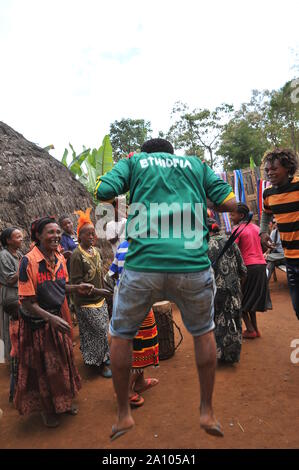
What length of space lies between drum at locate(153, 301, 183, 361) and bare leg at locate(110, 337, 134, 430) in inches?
100

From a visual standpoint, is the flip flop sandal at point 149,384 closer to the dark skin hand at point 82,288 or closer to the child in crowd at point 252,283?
the dark skin hand at point 82,288

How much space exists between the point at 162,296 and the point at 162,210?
1.59ft

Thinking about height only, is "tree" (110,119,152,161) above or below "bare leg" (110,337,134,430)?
above

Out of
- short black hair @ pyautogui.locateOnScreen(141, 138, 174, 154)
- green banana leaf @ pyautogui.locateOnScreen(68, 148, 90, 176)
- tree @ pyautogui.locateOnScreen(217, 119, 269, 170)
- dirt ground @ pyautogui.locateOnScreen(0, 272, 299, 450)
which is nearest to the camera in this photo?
short black hair @ pyautogui.locateOnScreen(141, 138, 174, 154)

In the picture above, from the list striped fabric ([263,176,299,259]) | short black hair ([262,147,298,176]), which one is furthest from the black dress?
short black hair ([262,147,298,176])

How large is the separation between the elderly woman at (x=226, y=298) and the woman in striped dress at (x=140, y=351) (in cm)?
105

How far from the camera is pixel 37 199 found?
285 inches

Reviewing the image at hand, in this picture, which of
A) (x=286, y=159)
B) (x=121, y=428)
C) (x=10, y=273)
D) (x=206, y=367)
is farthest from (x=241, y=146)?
(x=121, y=428)

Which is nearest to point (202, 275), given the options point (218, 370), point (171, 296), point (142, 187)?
point (171, 296)

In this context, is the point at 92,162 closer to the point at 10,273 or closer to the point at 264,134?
the point at 10,273

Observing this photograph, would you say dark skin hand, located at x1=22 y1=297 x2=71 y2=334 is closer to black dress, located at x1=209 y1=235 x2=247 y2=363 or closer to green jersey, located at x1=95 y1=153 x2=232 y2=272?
green jersey, located at x1=95 y1=153 x2=232 y2=272

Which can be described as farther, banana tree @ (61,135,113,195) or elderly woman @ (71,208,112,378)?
banana tree @ (61,135,113,195)

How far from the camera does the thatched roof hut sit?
6.73 meters
